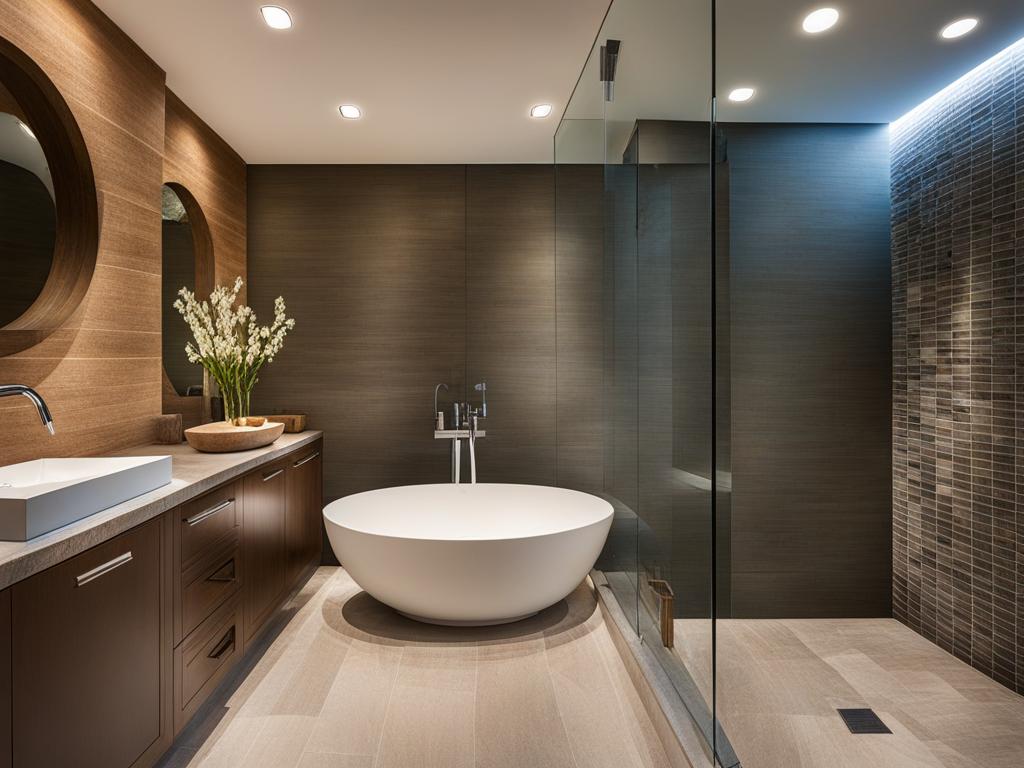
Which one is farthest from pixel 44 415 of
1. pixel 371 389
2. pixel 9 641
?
pixel 371 389

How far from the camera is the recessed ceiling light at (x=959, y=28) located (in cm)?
93

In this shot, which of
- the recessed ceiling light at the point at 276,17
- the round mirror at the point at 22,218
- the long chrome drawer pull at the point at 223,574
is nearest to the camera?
the round mirror at the point at 22,218

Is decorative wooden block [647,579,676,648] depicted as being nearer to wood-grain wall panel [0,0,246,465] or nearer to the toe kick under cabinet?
the toe kick under cabinet

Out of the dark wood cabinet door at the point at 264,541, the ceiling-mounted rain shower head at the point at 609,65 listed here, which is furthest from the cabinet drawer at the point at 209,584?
the ceiling-mounted rain shower head at the point at 609,65

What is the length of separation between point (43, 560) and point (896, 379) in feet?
6.12

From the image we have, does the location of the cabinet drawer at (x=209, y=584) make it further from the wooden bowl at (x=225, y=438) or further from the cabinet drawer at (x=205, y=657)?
the wooden bowl at (x=225, y=438)

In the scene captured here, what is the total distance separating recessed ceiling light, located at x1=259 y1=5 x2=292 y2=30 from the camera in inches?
94.3

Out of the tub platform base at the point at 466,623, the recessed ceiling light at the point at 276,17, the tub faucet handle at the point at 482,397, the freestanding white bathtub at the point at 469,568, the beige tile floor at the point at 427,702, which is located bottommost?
the beige tile floor at the point at 427,702

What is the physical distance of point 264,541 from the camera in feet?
9.33

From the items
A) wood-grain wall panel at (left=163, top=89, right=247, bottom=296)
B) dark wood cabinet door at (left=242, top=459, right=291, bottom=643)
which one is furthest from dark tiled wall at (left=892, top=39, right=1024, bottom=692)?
wood-grain wall panel at (left=163, top=89, right=247, bottom=296)

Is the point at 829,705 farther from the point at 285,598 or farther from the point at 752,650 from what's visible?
the point at 285,598

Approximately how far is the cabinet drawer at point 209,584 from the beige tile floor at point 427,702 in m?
0.40

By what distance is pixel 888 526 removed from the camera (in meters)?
1.40

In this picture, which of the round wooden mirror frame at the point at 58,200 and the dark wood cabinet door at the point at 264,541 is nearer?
the round wooden mirror frame at the point at 58,200
